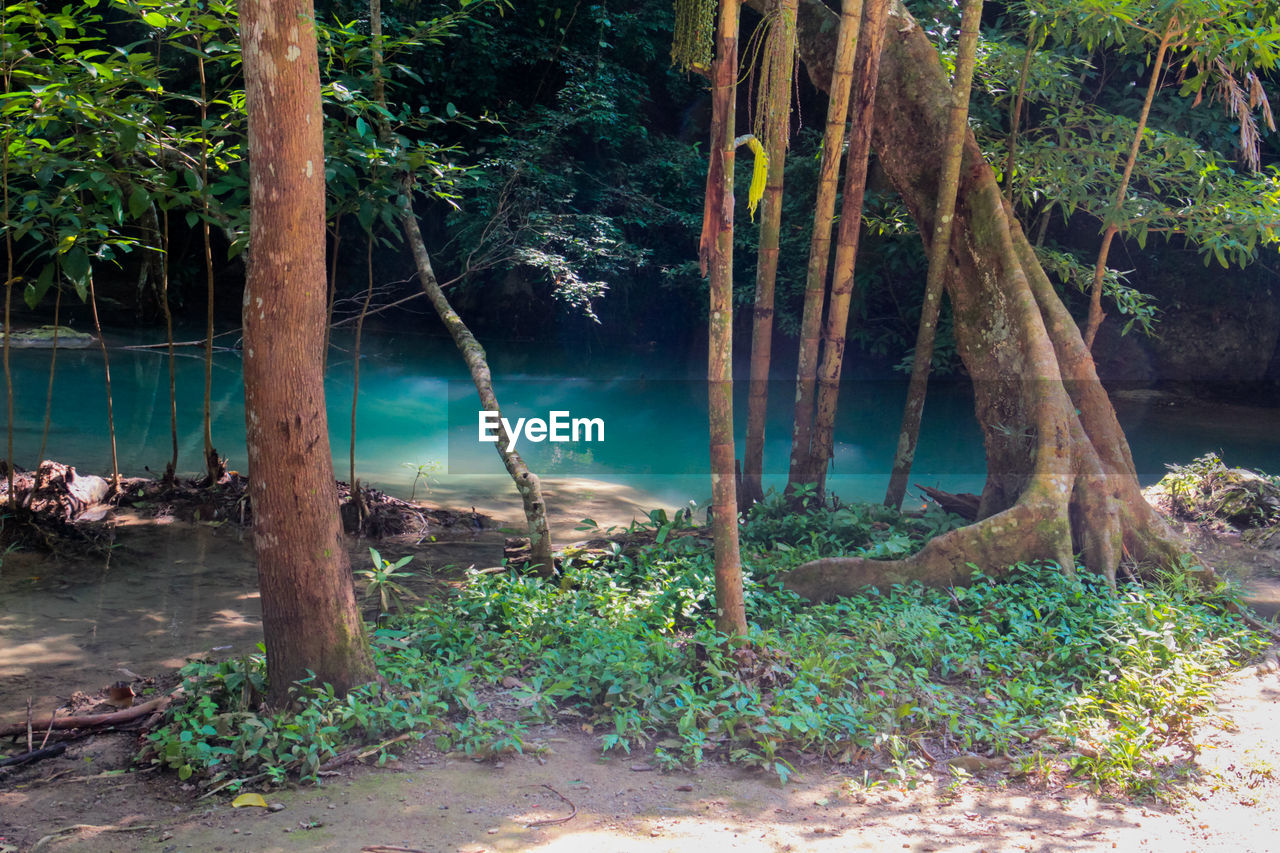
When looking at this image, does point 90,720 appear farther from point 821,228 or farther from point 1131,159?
point 1131,159

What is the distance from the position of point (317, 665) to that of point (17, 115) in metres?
3.61

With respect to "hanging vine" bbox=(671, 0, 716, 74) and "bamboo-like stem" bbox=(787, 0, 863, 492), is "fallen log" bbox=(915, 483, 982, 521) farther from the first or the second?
"hanging vine" bbox=(671, 0, 716, 74)

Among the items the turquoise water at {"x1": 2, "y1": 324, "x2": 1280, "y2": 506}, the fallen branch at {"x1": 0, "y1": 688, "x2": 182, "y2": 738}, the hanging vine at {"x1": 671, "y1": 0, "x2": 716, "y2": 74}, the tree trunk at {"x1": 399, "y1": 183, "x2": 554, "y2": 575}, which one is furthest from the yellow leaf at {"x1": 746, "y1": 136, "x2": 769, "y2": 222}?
the turquoise water at {"x1": 2, "y1": 324, "x2": 1280, "y2": 506}

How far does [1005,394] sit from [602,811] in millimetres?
4031

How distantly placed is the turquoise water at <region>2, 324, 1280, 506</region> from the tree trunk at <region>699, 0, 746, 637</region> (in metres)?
4.12

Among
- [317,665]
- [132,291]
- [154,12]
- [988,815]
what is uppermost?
[154,12]

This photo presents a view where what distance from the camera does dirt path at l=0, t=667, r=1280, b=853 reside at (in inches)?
102

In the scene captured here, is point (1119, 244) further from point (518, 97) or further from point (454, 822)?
point (454, 822)

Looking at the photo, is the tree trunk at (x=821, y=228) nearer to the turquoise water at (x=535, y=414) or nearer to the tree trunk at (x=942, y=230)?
the tree trunk at (x=942, y=230)

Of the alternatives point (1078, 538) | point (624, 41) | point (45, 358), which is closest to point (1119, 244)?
point (624, 41)

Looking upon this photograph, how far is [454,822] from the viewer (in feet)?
8.81

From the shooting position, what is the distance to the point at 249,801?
274 cm

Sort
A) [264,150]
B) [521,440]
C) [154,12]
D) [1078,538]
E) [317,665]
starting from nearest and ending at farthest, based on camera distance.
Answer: [264,150]
[317,665]
[154,12]
[1078,538]
[521,440]

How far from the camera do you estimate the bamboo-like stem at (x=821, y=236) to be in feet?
17.1
